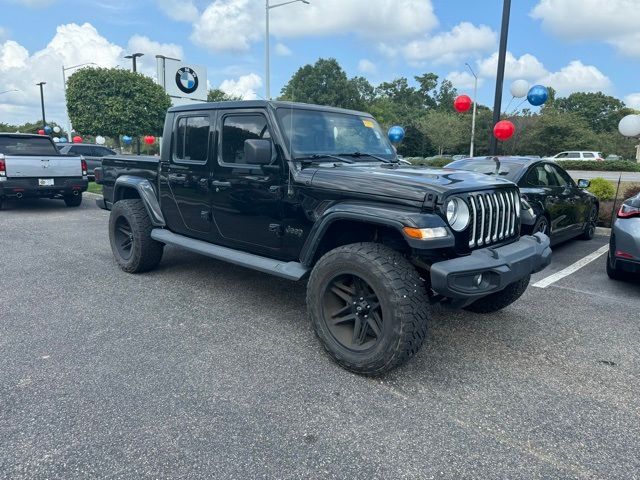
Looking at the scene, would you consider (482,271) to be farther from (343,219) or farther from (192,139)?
(192,139)

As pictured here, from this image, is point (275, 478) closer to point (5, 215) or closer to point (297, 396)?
point (297, 396)

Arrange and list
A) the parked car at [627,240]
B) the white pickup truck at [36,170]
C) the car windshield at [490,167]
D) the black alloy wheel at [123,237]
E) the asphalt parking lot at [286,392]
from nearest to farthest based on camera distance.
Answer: the asphalt parking lot at [286,392]
the parked car at [627,240]
the black alloy wheel at [123,237]
the car windshield at [490,167]
the white pickup truck at [36,170]

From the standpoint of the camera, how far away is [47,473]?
2182 mm

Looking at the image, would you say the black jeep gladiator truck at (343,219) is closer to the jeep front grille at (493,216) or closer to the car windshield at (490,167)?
the jeep front grille at (493,216)

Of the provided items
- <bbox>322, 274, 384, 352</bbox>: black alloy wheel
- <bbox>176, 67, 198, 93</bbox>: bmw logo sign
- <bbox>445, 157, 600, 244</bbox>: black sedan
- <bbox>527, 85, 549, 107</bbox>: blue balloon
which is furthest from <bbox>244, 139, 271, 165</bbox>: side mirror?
<bbox>176, 67, 198, 93</bbox>: bmw logo sign

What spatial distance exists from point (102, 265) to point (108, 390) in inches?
131

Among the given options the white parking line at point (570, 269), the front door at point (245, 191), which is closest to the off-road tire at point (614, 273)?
the white parking line at point (570, 269)

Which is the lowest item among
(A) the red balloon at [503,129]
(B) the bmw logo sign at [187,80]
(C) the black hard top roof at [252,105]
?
(C) the black hard top roof at [252,105]

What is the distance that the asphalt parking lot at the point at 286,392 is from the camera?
230cm

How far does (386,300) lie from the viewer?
2.90m

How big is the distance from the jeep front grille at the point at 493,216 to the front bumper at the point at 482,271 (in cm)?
9

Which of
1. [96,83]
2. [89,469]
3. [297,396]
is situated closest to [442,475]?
[297,396]

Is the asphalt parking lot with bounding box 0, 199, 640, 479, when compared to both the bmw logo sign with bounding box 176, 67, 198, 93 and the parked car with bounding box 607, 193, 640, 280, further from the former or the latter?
the bmw logo sign with bounding box 176, 67, 198, 93

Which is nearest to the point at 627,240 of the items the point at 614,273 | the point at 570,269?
the point at 614,273
